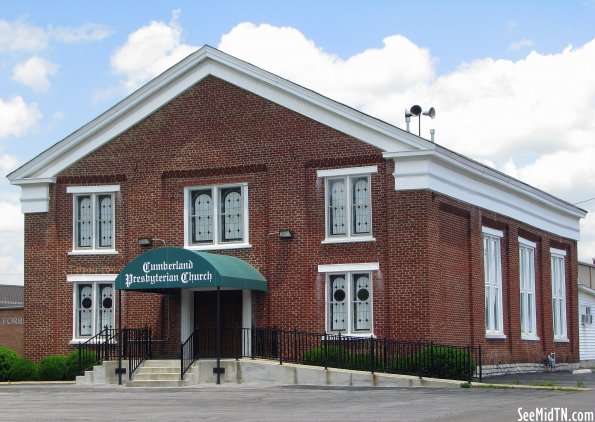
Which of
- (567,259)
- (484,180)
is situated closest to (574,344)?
(567,259)

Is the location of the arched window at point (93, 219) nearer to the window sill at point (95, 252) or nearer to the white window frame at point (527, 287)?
the window sill at point (95, 252)

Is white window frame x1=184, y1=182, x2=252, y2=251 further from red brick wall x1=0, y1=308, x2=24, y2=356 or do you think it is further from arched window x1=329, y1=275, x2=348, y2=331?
red brick wall x1=0, y1=308, x2=24, y2=356

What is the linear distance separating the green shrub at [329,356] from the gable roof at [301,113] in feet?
16.4

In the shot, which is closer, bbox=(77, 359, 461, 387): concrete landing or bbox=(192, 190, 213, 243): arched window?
bbox=(77, 359, 461, 387): concrete landing

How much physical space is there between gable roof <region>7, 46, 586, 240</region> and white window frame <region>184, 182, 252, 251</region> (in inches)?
116

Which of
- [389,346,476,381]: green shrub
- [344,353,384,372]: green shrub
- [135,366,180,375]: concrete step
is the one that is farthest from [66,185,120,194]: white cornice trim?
[389,346,476,381]: green shrub

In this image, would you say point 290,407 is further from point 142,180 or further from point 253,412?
point 142,180

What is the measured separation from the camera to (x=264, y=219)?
3538 centimetres

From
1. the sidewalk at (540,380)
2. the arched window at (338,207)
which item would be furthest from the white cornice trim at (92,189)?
the sidewalk at (540,380)

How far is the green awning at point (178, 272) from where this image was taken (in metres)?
32.2

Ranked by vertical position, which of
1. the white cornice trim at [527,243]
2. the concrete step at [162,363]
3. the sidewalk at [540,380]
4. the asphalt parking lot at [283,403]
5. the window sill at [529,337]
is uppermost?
the white cornice trim at [527,243]

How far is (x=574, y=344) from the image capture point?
4684 cm

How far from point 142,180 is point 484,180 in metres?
11.0

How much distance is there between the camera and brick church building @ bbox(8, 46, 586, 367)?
33.5m
